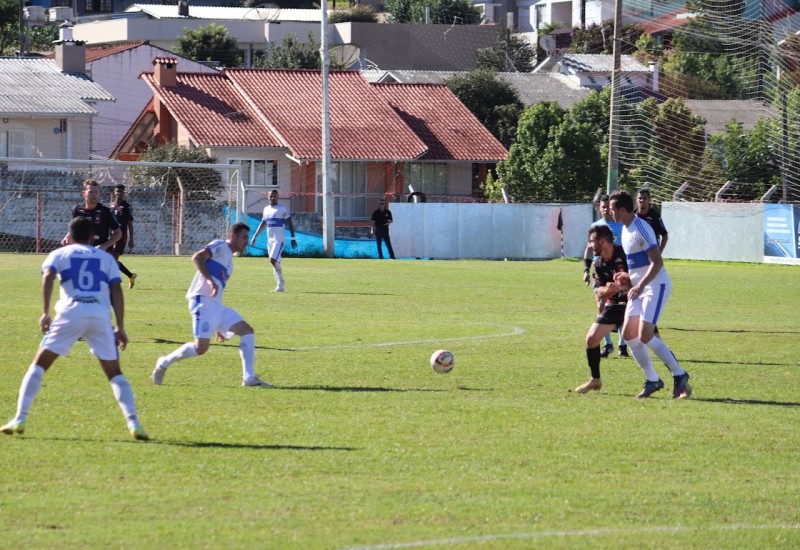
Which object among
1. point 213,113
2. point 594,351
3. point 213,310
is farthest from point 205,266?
point 213,113

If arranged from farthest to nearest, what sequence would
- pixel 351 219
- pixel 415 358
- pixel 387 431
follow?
pixel 351 219 → pixel 415 358 → pixel 387 431

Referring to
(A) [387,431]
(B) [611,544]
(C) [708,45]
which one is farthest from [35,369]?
(C) [708,45]

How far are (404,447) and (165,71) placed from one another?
171 feet

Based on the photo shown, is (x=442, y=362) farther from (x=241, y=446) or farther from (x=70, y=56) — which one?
(x=70, y=56)

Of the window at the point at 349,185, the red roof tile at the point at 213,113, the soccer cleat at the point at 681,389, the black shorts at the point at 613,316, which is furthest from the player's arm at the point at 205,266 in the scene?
the window at the point at 349,185

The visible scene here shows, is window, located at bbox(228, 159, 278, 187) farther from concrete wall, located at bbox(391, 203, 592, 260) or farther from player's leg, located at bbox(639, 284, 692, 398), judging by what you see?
player's leg, located at bbox(639, 284, 692, 398)

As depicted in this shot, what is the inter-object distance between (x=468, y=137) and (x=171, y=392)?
51.4m

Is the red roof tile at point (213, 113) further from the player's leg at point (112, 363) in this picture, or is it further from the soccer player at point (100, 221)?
the player's leg at point (112, 363)

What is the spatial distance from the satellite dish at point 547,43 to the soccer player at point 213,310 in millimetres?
82360

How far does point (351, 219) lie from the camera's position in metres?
58.2

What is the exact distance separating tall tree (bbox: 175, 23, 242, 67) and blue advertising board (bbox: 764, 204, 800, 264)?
50.6 meters

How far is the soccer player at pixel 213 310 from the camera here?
41.7 ft

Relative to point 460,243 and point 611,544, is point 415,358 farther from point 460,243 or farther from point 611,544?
point 460,243

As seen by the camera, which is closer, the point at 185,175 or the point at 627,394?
the point at 627,394
